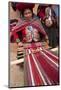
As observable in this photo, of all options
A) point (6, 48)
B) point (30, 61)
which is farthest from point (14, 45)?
point (30, 61)

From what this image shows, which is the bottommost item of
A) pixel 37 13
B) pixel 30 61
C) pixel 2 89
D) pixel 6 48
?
pixel 2 89

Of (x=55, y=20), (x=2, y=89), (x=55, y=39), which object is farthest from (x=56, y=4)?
(x=2, y=89)

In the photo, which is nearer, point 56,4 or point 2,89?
point 2,89

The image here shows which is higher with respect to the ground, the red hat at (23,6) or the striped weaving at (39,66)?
the red hat at (23,6)

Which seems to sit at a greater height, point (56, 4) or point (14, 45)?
point (56, 4)

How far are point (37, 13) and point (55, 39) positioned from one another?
1.01ft

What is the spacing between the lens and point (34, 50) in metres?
2.06

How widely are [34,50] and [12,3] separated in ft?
1.59

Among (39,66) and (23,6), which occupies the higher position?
(23,6)

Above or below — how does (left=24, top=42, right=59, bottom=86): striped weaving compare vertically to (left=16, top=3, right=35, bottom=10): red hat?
below

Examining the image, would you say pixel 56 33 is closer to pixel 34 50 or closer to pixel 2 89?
pixel 34 50

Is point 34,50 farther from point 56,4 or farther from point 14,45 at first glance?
point 56,4

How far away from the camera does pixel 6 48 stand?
6.62 ft

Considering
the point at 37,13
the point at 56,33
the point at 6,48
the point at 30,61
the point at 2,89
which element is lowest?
the point at 2,89
